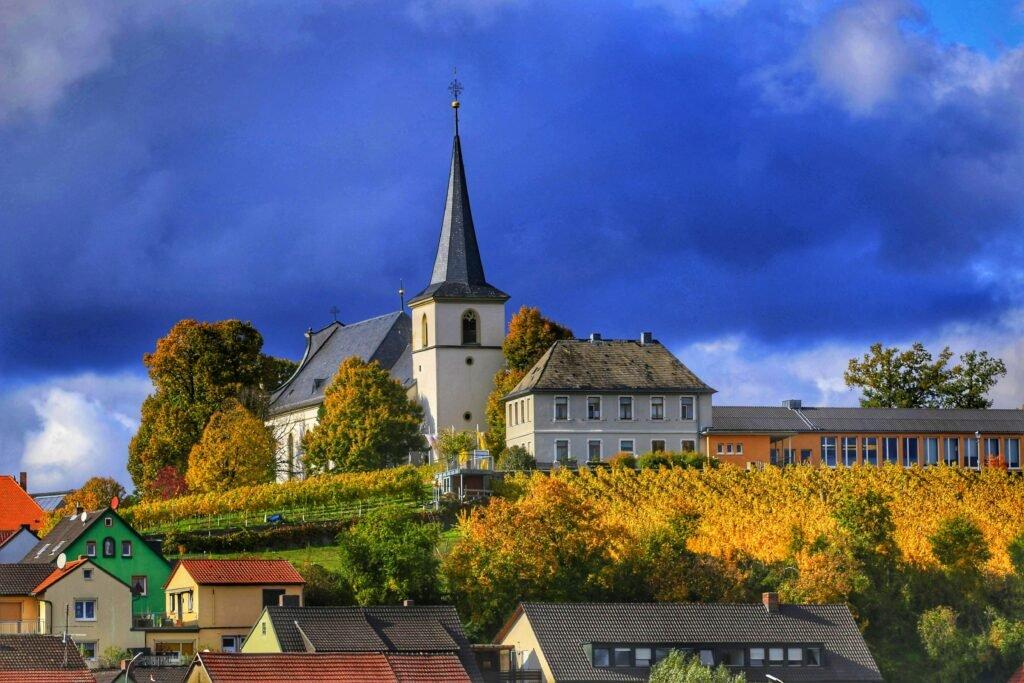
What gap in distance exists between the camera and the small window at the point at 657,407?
370 ft

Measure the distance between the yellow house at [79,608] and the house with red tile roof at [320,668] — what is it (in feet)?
52.3

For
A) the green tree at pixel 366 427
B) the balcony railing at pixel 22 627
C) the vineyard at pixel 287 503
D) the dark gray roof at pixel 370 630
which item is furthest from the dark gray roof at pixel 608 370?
the dark gray roof at pixel 370 630

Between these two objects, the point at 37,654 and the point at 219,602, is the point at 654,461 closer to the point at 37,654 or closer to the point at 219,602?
the point at 219,602

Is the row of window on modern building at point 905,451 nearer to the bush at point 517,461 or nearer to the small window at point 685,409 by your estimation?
the small window at point 685,409

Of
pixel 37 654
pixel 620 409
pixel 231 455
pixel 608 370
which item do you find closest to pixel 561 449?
pixel 620 409

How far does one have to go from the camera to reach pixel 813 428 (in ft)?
375

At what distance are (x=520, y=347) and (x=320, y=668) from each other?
183 ft

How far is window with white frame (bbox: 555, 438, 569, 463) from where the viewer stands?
363 feet

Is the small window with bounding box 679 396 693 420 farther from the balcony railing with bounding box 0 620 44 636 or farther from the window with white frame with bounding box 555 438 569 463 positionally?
the balcony railing with bounding box 0 620 44 636

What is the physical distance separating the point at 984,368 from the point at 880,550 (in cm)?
4701

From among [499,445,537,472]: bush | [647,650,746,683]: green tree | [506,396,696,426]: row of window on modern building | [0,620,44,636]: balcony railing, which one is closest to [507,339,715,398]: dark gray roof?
[506,396,696,426]: row of window on modern building

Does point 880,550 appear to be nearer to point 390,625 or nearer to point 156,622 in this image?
point 390,625

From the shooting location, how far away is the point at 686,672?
230ft

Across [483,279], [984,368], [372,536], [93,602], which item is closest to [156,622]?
[93,602]
